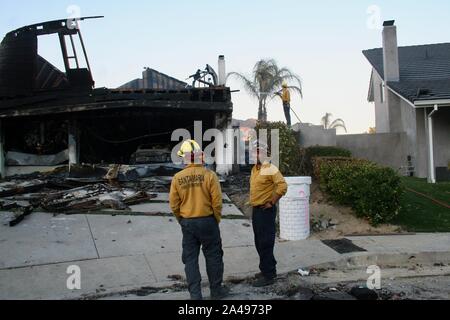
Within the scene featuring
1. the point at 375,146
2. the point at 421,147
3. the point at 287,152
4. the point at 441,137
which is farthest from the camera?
the point at 375,146

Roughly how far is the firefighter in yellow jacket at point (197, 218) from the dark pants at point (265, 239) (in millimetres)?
806

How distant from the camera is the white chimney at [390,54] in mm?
19578

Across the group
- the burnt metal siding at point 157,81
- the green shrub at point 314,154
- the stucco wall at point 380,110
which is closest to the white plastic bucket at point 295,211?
the green shrub at point 314,154

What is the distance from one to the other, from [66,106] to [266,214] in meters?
10.1

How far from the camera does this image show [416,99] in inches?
607

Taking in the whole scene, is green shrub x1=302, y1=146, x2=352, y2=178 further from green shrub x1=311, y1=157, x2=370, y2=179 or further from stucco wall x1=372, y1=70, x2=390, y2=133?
stucco wall x1=372, y1=70, x2=390, y2=133

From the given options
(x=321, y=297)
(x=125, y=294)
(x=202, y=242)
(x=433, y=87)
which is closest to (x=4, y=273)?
(x=125, y=294)

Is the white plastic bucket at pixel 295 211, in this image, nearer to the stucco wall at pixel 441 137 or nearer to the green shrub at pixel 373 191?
the green shrub at pixel 373 191

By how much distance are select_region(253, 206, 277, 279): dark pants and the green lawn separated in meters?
3.86

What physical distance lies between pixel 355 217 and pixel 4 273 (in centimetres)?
610

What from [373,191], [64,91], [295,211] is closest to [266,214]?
[295,211]

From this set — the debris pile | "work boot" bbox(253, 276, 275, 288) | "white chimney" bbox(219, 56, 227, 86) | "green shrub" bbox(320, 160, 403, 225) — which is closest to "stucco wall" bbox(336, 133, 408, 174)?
"white chimney" bbox(219, 56, 227, 86)

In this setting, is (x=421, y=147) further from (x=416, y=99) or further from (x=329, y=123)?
(x=329, y=123)

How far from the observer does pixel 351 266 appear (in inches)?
266
